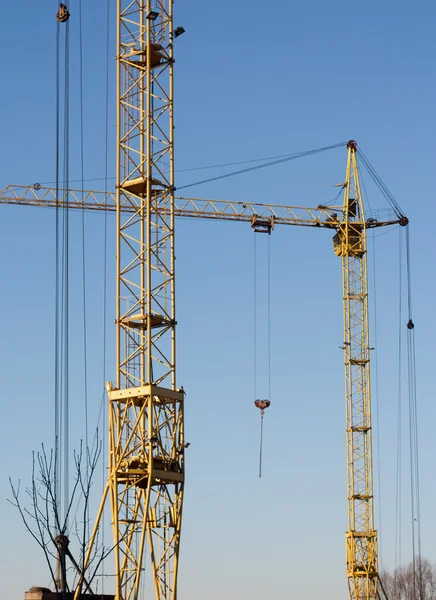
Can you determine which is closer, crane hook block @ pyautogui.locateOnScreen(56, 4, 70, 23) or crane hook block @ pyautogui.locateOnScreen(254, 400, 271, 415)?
crane hook block @ pyautogui.locateOnScreen(56, 4, 70, 23)

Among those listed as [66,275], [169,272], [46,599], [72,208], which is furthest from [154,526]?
[72,208]

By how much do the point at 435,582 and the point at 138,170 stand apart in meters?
107

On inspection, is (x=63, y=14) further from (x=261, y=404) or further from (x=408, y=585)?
(x=408, y=585)

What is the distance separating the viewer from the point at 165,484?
217ft

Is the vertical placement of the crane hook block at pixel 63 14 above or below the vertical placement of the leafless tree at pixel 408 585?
above

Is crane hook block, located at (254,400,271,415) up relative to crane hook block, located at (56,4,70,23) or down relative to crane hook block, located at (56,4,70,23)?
down

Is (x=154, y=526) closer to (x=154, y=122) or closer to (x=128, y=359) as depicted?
(x=128, y=359)

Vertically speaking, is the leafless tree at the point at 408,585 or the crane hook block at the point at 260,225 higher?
the crane hook block at the point at 260,225

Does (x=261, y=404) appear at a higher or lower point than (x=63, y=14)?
lower

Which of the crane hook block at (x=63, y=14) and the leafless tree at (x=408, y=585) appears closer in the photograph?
the crane hook block at (x=63, y=14)

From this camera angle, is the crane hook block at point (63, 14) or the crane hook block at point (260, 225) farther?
the crane hook block at point (260, 225)

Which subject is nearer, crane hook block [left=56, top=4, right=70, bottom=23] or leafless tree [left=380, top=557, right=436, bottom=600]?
crane hook block [left=56, top=4, right=70, bottom=23]

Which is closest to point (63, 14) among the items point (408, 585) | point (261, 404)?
point (261, 404)

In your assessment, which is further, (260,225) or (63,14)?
(260,225)
